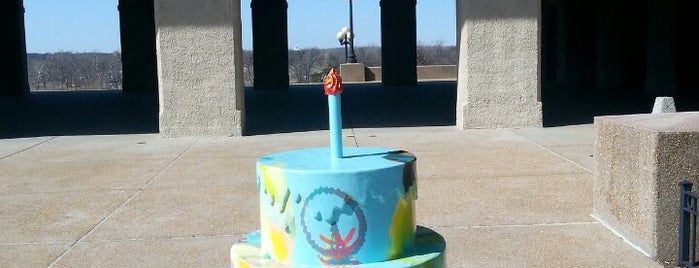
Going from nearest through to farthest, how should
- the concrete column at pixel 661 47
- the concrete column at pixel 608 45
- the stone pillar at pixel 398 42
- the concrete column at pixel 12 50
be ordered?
the concrete column at pixel 661 47
the concrete column at pixel 608 45
the concrete column at pixel 12 50
the stone pillar at pixel 398 42

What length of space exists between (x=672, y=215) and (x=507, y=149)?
572 cm

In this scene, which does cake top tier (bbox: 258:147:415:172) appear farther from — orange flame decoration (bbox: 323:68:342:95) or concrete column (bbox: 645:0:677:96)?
concrete column (bbox: 645:0:677:96)

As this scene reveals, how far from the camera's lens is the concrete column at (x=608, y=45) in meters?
25.3

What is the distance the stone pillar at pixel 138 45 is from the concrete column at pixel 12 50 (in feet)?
11.1

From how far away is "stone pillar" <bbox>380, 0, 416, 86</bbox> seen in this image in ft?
95.5

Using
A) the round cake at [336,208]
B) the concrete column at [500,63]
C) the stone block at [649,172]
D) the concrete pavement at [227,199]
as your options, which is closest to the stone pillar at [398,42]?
the concrete column at [500,63]

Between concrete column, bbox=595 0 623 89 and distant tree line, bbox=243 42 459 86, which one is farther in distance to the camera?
distant tree line, bbox=243 42 459 86

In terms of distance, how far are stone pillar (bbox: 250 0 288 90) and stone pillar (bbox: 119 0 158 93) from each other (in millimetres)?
3596

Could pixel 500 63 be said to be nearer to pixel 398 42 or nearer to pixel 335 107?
pixel 335 107

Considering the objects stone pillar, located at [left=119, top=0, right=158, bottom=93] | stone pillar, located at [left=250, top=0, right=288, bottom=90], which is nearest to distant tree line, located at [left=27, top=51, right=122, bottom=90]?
stone pillar, located at [left=119, top=0, right=158, bottom=93]

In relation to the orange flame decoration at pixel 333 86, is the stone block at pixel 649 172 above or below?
below

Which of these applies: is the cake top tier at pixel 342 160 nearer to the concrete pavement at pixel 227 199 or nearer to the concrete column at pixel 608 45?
the concrete pavement at pixel 227 199

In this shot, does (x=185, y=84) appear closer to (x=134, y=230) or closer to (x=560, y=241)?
(x=134, y=230)

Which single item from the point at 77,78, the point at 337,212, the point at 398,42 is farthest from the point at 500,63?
the point at 77,78
